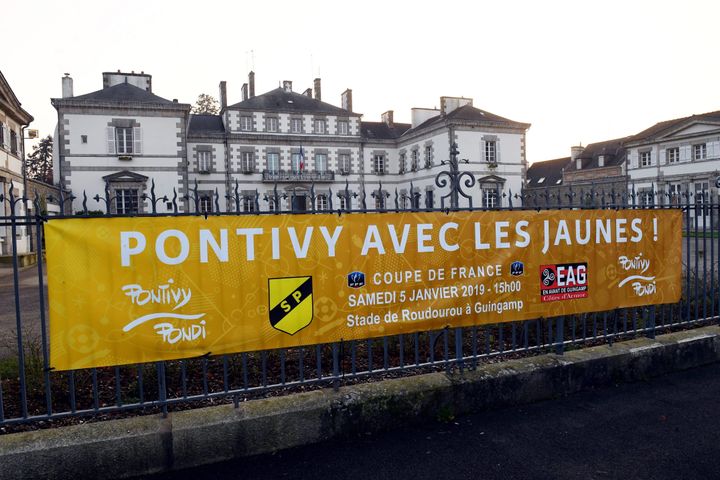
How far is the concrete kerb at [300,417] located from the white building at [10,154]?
2073 centimetres

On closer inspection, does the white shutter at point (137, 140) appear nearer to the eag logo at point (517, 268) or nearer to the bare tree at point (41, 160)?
the eag logo at point (517, 268)

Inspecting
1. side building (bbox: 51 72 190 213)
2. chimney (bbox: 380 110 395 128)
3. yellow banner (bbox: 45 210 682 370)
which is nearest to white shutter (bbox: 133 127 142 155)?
side building (bbox: 51 72 190 213)

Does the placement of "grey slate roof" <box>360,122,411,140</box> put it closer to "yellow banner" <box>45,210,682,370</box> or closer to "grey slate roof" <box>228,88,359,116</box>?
"grey slate roof" <box>228,88,359,116</box>

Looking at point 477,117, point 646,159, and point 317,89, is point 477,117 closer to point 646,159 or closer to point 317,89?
point 317,89

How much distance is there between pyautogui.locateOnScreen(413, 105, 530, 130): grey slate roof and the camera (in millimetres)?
36344

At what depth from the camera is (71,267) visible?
321 centimetres

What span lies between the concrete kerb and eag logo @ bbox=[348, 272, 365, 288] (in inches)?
31.2

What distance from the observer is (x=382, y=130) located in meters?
43.9

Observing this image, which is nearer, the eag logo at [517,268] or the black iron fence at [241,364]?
the black iron fence at [241,364]

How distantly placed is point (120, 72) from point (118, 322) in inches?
1409

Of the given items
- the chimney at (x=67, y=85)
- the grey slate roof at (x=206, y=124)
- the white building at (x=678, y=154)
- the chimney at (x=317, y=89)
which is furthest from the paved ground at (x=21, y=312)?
the white building at (x=678, y=154)

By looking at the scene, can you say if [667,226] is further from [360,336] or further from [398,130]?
[398,130]

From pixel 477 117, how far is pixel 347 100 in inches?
429

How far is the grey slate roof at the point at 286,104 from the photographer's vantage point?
37.2 meters
